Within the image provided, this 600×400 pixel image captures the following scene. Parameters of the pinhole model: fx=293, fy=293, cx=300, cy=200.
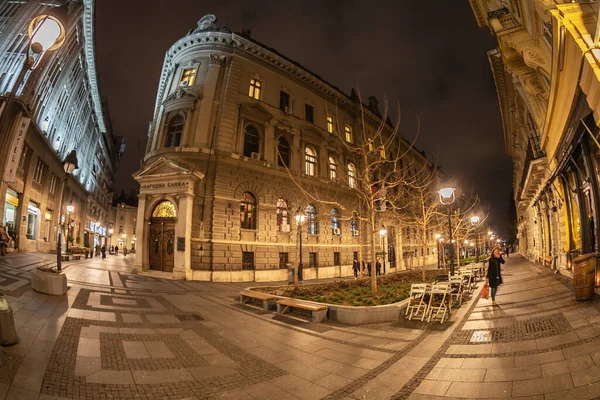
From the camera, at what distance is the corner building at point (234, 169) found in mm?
20234

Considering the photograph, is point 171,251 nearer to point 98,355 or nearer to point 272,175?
point 272,175

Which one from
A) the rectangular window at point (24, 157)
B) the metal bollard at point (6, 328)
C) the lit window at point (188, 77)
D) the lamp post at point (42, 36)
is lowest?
the metal bollard at point (6, 328)

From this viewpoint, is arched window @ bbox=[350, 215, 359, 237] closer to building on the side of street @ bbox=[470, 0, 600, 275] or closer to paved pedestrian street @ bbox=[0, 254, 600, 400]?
building on the side of street @ bbox=[470, 0, 600, 275]

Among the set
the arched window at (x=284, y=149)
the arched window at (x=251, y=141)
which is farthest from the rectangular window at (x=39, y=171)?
the arched window at (x=284, y=149)

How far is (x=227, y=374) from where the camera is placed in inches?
188

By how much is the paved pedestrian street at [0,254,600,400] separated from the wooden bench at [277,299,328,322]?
17.4 inches

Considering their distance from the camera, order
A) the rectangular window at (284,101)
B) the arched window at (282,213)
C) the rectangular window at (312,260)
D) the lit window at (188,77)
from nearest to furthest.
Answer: the lit window at (188,77), the arched window at (282,213), the rectangular window at (312,260), the rectangular window at (284,101)

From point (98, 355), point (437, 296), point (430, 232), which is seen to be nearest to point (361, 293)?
point (437, 296)

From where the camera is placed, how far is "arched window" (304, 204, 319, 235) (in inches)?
1020

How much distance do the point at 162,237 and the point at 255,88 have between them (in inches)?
553

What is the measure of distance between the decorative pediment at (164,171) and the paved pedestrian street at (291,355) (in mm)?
11753

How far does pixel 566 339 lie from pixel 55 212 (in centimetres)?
4447

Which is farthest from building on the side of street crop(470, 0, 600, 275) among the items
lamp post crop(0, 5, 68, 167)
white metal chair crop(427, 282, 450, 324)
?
lamp post crop(0, 5, 68, 167)

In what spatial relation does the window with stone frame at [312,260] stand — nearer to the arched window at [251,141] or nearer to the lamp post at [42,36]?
the arched window at [251,141]
